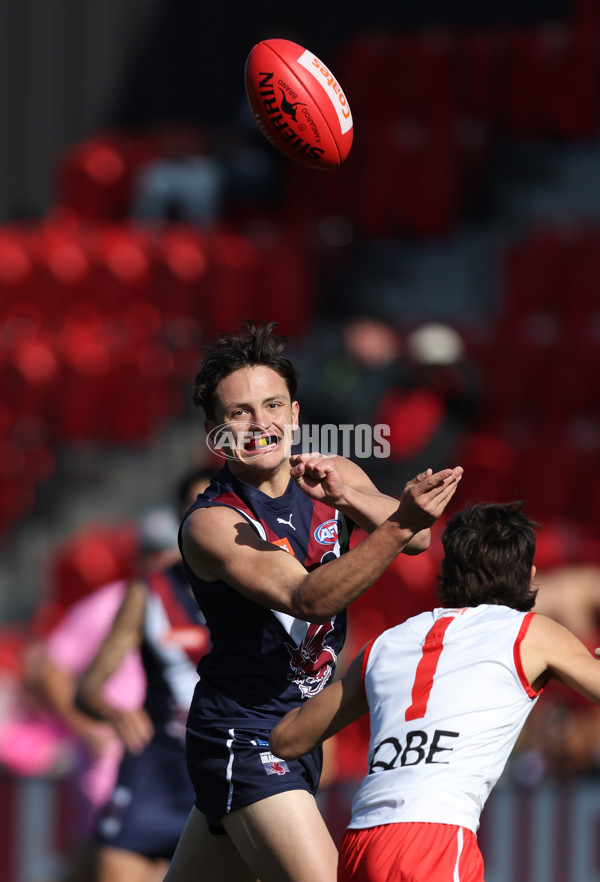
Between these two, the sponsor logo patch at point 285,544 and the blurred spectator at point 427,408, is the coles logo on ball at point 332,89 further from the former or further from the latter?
the blurred spectator at point 427,408

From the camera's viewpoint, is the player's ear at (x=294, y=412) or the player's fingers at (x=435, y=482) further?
the player's ear at (x=294, y=412)

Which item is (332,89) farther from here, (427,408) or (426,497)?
(427,408)

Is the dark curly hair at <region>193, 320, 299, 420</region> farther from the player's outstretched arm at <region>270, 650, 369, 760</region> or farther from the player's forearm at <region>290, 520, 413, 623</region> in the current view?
the player's outstretched arm at <region>270, 650, 369, 760</region>

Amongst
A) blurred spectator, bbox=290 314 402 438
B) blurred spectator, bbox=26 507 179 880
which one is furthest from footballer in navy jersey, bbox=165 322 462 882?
blurred spectator, bbox=290 314 402 438

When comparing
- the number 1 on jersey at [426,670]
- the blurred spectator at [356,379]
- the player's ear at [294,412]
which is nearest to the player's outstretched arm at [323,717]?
the number 1 on jersey at [426,670]

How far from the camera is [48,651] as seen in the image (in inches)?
243

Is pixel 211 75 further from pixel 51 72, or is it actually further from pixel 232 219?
pixel 232 219

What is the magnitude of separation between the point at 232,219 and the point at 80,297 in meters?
1.66

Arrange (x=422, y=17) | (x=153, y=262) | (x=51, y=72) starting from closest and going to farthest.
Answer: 1. (x=153, y=262)
2. (x=422, y=17)
3. (x=51, y=72)

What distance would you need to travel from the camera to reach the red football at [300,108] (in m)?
4.18

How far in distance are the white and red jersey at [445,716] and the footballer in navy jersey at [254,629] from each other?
37 cm

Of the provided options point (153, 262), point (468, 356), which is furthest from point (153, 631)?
point (153, 262)

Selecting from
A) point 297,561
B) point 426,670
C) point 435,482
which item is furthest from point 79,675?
point 435,482

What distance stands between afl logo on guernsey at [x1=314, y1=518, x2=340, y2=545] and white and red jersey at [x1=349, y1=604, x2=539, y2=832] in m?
0.54
